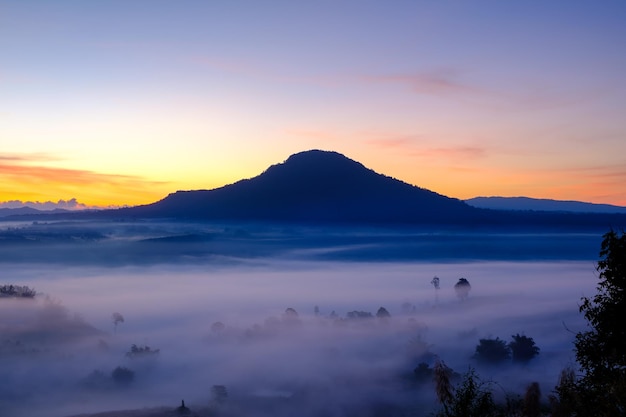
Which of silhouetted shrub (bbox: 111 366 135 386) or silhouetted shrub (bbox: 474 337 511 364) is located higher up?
silhouetted shrub (bbox: 474 337 511 364)

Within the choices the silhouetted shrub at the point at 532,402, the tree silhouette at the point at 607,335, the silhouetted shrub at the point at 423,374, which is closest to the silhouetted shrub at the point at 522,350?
the silhouetted shrub at the point at 423,374

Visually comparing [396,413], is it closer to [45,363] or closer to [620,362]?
[620,362]

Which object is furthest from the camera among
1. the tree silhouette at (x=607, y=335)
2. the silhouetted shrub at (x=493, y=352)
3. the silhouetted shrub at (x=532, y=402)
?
the silhouetted shrub at (x=493, y=352)

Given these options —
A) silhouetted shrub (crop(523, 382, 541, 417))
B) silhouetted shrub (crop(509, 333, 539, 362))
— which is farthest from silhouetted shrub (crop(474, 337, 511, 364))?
silhouetted shrub (crop(523, 382, 541, 417))

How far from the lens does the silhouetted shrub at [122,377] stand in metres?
161

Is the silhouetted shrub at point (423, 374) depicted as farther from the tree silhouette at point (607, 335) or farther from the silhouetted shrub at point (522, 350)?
the tree silhouette at point (607, 335)

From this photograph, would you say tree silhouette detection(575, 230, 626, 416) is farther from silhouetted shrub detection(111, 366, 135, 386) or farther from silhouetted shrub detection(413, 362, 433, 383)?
silhouetted shrub detection(111, 366, 135, 386)

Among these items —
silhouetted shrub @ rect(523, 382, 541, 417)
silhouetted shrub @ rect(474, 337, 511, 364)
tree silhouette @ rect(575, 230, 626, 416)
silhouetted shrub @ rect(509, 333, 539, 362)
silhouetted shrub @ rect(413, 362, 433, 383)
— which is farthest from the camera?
silhouetted shrub @ rect(474, 337, 511, 364)

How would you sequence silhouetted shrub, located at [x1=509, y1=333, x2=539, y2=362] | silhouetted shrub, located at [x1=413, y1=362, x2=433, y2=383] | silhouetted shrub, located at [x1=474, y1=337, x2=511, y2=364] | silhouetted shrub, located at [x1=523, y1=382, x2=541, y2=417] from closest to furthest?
silhouetted shrub, located at [x1=523, y1=382, x2=541, y2=417], silhouetted shrub, located at [x1=413, y1=362, x2=433, y2=383], silhouetted shrub, located at [x1=509, y1=333, x2=539, y2=362], silhouetted shrub, located at [x1=474, y1=337, x2=511, y2=364]

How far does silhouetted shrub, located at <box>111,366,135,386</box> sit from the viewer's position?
161113 millimetres

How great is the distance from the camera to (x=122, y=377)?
539 feet

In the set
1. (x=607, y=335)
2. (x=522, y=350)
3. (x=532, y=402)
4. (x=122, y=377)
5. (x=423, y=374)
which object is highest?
(x=607, y=335)

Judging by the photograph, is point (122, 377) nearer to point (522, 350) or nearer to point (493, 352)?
point (493, 352)

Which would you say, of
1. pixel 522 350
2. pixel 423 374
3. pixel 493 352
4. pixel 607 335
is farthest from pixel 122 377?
pixel 607 335
